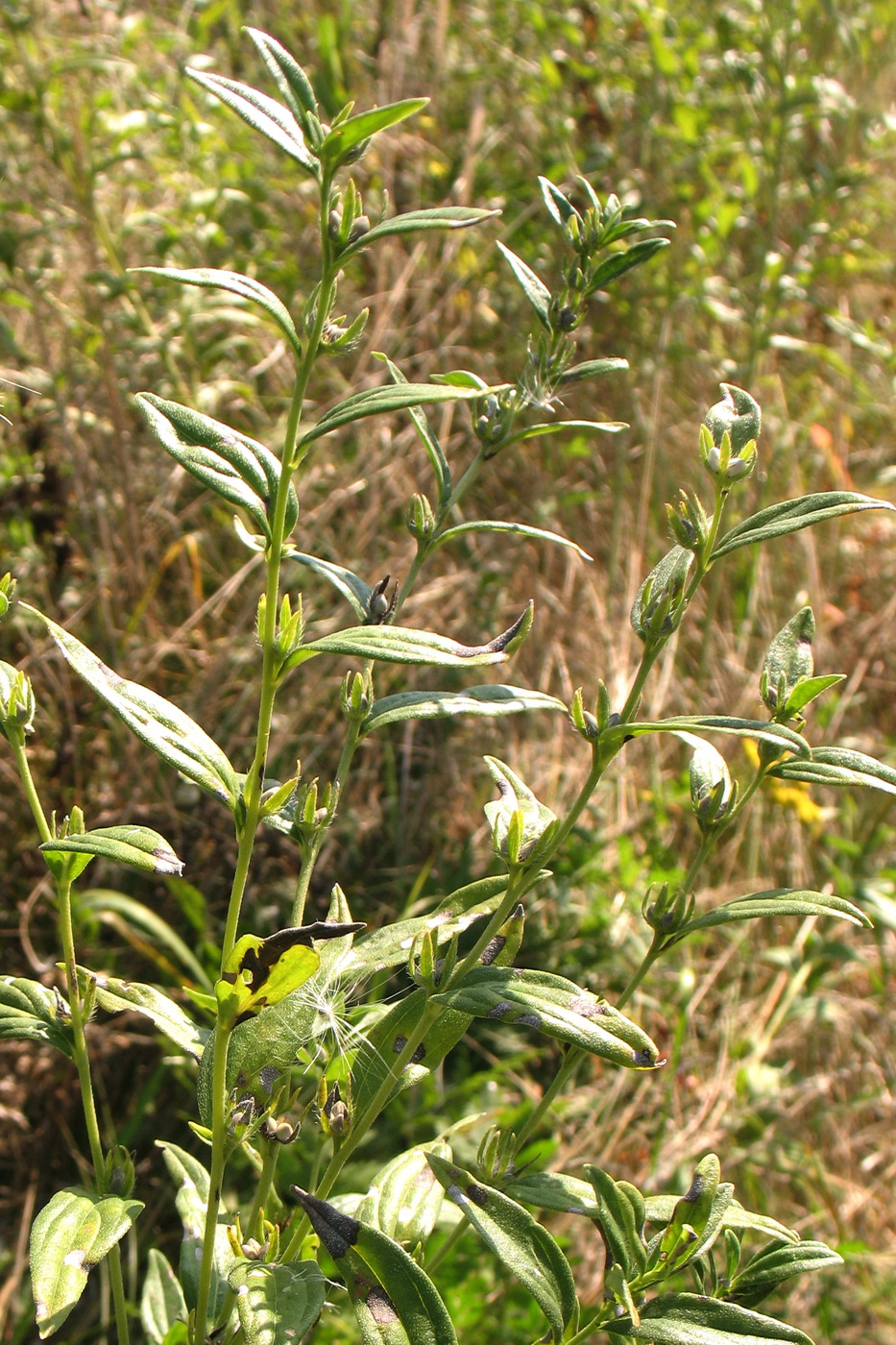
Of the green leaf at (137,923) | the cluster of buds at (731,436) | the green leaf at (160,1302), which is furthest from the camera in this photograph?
the green leaf at (137,923)

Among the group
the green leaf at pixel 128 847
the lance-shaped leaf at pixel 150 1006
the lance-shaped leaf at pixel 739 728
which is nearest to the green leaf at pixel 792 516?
the lance-shaped leaf at pixel 739 728

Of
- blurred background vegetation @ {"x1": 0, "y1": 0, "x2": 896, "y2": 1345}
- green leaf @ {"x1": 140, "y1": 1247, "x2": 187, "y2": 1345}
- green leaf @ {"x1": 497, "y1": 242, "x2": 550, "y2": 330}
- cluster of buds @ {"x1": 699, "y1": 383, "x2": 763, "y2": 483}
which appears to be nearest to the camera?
cluster of buds @ {"x1": 699, "y1": 383, "x2": 763, "y2": 483}

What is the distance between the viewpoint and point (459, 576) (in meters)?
2.81

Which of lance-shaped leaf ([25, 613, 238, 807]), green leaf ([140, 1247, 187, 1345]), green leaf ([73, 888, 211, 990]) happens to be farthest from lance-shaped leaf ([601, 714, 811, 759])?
green leaf ([73, 888, 211, 990])

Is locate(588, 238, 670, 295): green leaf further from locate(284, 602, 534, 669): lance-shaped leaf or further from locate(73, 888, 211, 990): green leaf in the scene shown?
locate(73, 888, 211, 990): green leaf

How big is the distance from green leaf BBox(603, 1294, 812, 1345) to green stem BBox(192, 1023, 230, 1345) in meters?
0.31

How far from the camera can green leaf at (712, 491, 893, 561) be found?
0.92m

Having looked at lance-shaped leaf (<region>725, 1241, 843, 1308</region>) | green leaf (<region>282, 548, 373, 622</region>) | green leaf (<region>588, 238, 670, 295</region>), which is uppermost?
green leaf (<region>588, 238, 670, 295</region>)

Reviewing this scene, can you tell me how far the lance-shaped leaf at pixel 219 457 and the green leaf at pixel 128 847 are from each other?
0.82 ft

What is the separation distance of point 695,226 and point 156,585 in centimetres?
179

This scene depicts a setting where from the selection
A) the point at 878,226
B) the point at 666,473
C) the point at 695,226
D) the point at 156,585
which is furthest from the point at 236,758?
the point at 878,226

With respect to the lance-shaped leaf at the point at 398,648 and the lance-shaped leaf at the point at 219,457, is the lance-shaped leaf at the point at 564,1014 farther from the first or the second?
the lance-shaped leaf at the point at 219,457

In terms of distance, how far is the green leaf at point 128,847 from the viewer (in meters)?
0.88

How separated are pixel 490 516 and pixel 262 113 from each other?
236cm
